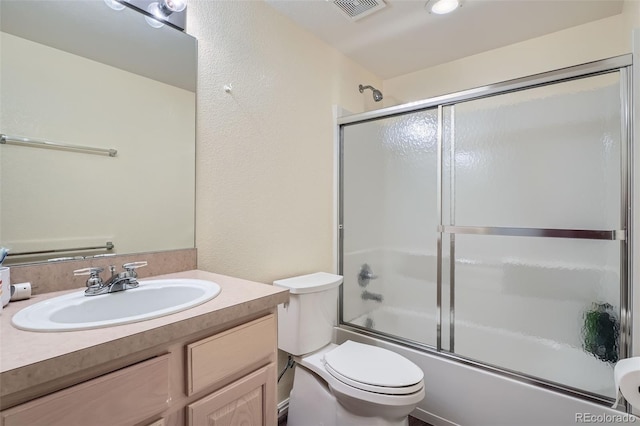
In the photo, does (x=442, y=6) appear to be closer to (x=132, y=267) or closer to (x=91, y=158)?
(x=91, y=158)

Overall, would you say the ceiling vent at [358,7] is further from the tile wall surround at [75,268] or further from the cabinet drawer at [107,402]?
the cabinet drawer at [107,402]

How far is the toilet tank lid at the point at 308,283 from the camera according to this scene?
1.53 m

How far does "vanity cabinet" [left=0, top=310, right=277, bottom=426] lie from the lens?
0.57 m

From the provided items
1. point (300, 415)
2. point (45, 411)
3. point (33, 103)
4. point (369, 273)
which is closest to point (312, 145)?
point (369, 273)

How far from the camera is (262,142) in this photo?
64.3 inches

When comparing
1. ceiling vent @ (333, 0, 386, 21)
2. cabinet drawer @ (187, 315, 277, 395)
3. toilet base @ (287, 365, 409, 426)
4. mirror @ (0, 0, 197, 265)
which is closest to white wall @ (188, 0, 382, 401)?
mirror @ (0, 0, 197, 265)

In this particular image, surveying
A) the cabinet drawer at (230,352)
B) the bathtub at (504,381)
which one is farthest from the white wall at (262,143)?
the bathtub at (504,381)

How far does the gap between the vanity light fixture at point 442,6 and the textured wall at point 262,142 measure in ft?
2.30

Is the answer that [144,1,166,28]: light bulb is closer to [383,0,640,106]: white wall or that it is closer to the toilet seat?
the toilet seat

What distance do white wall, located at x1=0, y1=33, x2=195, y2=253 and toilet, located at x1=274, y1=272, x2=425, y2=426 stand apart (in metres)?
0.67

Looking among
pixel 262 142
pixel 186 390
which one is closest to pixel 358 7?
pixel 262 142

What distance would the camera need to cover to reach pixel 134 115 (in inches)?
46.8

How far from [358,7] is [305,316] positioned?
67.4 inches

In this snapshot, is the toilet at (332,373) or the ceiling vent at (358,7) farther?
the ceiling vent at (358,7)
